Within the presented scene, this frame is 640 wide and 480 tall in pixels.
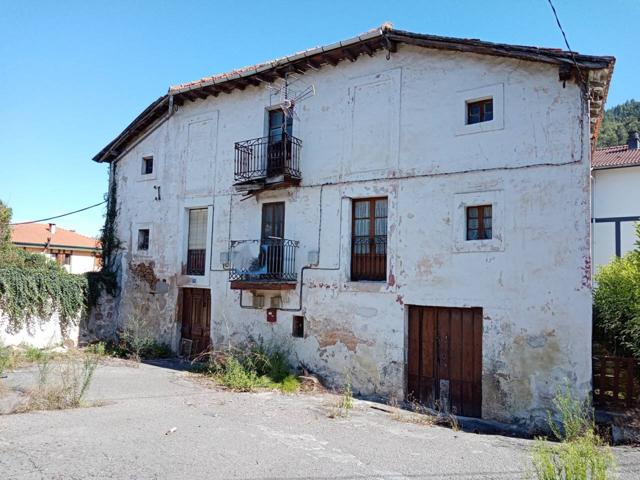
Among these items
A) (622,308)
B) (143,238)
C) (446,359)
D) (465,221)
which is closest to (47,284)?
(143,238)

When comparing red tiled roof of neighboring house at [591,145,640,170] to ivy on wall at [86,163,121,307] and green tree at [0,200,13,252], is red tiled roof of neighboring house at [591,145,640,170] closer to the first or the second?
ivy on wall at [86,163,121,307]

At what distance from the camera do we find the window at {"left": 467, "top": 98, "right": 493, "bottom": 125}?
965 cm

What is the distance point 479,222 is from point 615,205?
12.9 metres

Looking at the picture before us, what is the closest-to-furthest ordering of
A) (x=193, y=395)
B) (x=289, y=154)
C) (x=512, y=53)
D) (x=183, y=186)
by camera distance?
(x=512, y=53)
(x=193, y=395)
(x=289, y=154)
(x=183, y=186)

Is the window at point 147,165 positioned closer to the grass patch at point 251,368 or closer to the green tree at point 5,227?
the green tree at point 5,227

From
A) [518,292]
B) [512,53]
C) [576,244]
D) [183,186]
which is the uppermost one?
[512,53]

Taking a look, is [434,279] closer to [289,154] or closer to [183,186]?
[289,154]

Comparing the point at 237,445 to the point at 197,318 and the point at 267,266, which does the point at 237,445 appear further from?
the point at 197,318

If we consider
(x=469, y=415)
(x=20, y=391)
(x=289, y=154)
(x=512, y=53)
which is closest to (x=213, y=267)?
(x=289, y=154)

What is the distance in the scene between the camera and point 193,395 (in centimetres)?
A: 962

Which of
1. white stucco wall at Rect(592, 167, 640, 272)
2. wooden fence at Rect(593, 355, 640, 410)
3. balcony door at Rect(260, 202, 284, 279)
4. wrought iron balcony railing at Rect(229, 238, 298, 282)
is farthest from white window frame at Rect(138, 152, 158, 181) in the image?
white stucco wall at Rect(592, 167, 640, 272)

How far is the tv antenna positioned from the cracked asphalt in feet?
22.6

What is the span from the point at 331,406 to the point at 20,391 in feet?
19.1

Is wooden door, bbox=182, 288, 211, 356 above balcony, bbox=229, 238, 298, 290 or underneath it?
underneath
